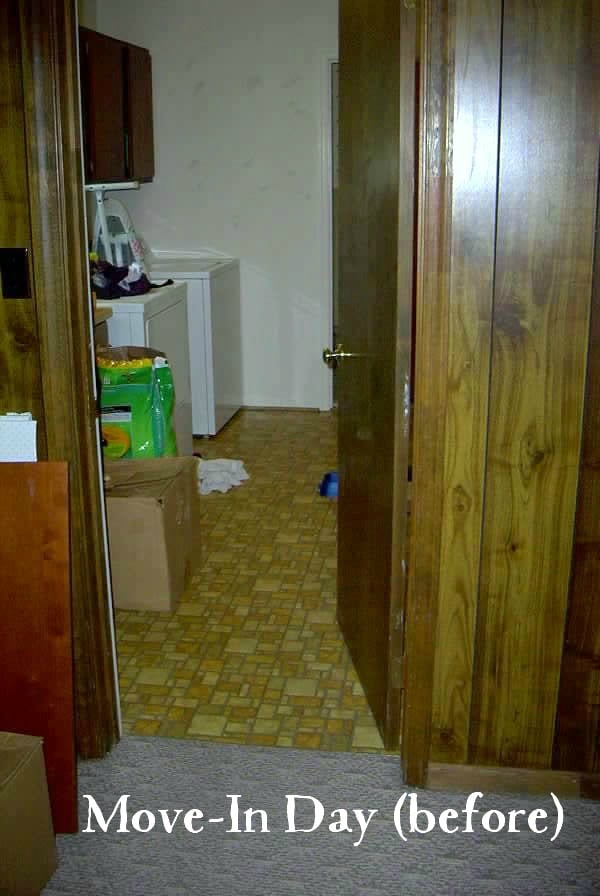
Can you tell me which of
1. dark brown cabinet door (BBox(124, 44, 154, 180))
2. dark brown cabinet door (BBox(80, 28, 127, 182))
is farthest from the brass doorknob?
dark brown cabinet door (BBox(124, 44, 154, 180))

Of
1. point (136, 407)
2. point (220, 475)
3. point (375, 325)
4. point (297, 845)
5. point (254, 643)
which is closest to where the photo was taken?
point (297, 845)

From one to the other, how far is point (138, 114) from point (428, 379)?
3.60 m

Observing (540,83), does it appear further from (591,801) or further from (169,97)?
(169,97)

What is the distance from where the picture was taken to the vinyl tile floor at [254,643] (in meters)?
2.43

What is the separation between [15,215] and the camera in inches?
76.0

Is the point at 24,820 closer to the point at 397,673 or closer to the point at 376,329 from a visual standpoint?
the point at 397,673

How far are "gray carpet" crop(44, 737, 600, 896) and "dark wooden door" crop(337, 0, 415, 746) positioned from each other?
9.6 inches

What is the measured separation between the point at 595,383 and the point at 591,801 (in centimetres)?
100

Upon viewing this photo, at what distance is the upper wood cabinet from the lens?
4180mm

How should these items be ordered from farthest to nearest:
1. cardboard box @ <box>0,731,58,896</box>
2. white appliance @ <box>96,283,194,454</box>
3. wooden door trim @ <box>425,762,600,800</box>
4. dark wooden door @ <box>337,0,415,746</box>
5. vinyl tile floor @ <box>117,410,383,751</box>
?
white appliance @ <box>96,283,194,454</box> < vinyl tile floor @ <box>117,410,383,751</box> < wooden door trim @ <box>425,762,600,800</box> < dark wooden door @ <box>337,0,415,746</box> < cardboard box @ <box>0,731,58,896</box>

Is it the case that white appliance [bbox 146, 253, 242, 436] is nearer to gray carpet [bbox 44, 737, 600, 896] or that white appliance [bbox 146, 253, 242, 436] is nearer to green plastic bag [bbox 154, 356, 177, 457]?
green plastic bag [bbox 154, 356, 177, 457]

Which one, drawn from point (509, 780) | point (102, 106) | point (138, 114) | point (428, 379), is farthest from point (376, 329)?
point (138, 114)

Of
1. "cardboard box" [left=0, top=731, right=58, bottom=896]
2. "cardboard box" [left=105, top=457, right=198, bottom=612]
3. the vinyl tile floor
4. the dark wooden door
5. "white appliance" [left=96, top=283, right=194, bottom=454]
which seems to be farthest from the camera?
"white appliance" [left=96, top=283, right=194, bottom=454]

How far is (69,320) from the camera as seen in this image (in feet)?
6.51
